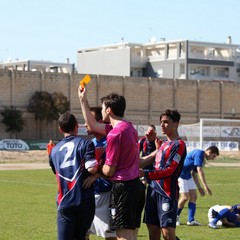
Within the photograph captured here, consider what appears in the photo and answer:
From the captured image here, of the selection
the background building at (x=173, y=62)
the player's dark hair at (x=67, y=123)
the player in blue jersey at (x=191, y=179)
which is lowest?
the player in blue jersey at (x=191, y=179)

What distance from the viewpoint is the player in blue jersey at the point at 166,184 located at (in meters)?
10.1

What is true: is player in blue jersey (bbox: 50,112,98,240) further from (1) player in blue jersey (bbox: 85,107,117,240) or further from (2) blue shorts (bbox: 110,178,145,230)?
(1) player in blue jersey (bbox: 85,107,117,240)

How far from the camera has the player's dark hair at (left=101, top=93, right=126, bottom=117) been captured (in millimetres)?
8961

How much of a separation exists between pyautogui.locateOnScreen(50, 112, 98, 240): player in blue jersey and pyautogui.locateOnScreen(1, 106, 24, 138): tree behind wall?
6789cm

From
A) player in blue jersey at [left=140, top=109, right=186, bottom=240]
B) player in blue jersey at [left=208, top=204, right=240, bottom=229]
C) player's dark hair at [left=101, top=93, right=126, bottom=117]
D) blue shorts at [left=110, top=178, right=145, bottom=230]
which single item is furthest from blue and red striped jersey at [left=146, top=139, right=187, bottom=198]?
player in blue jersey at [left=208, top=204, right=240, bottom=229]

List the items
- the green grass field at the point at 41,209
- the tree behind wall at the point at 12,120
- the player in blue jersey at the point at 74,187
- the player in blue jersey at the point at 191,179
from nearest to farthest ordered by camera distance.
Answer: the player in blue jersey at the point at 74,187 < the green grass field at the point at 41,209 < the player in blue jersey at the point at 191,179 < the tree behind wall at the point at 12,120

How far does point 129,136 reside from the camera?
8992 millimetres

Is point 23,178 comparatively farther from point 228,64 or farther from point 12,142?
point 228,64

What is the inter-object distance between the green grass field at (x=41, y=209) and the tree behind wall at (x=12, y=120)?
139 feet

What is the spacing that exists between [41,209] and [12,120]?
57.2m

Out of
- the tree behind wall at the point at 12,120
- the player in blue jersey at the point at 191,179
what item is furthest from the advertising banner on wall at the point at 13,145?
the player in blue jersey at the point at 191,179

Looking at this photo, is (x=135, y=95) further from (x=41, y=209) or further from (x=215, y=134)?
(x=41, y=209)

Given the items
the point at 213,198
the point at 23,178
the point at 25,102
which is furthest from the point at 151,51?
the point at 213,198

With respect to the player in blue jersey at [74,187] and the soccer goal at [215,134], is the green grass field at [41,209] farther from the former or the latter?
the soccer goal at [215,134]
